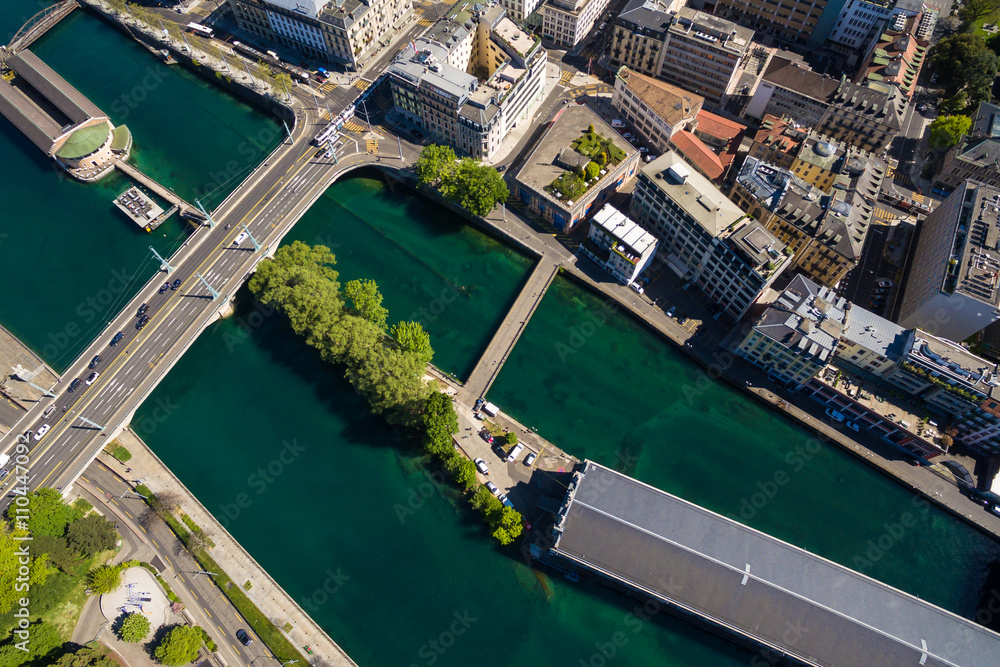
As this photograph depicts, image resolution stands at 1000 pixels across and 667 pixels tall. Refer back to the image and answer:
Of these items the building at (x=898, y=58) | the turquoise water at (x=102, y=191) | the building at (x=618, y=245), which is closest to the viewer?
the building at (x=618, y=245)

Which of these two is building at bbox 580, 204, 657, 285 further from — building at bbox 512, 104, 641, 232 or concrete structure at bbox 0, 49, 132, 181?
concrete structure at bbox 0, 49, 132, 181

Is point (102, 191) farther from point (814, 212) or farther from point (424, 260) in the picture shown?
point (814, 212)

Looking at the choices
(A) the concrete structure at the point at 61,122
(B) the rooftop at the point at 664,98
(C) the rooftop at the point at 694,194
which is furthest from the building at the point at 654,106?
(A) the concrete structure at the point at 61,122

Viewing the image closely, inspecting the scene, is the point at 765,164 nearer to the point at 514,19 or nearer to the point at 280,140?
the point at 514,19

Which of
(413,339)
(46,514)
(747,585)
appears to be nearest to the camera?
(747,585)

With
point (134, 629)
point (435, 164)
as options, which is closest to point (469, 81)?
point (435, 164)

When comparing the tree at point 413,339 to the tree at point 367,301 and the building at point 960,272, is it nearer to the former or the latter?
the tree at point 367,301

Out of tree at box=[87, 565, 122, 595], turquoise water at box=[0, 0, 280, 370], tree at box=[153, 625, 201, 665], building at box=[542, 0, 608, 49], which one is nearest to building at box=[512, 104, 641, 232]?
building at box=[542, 0, 608, 49]
